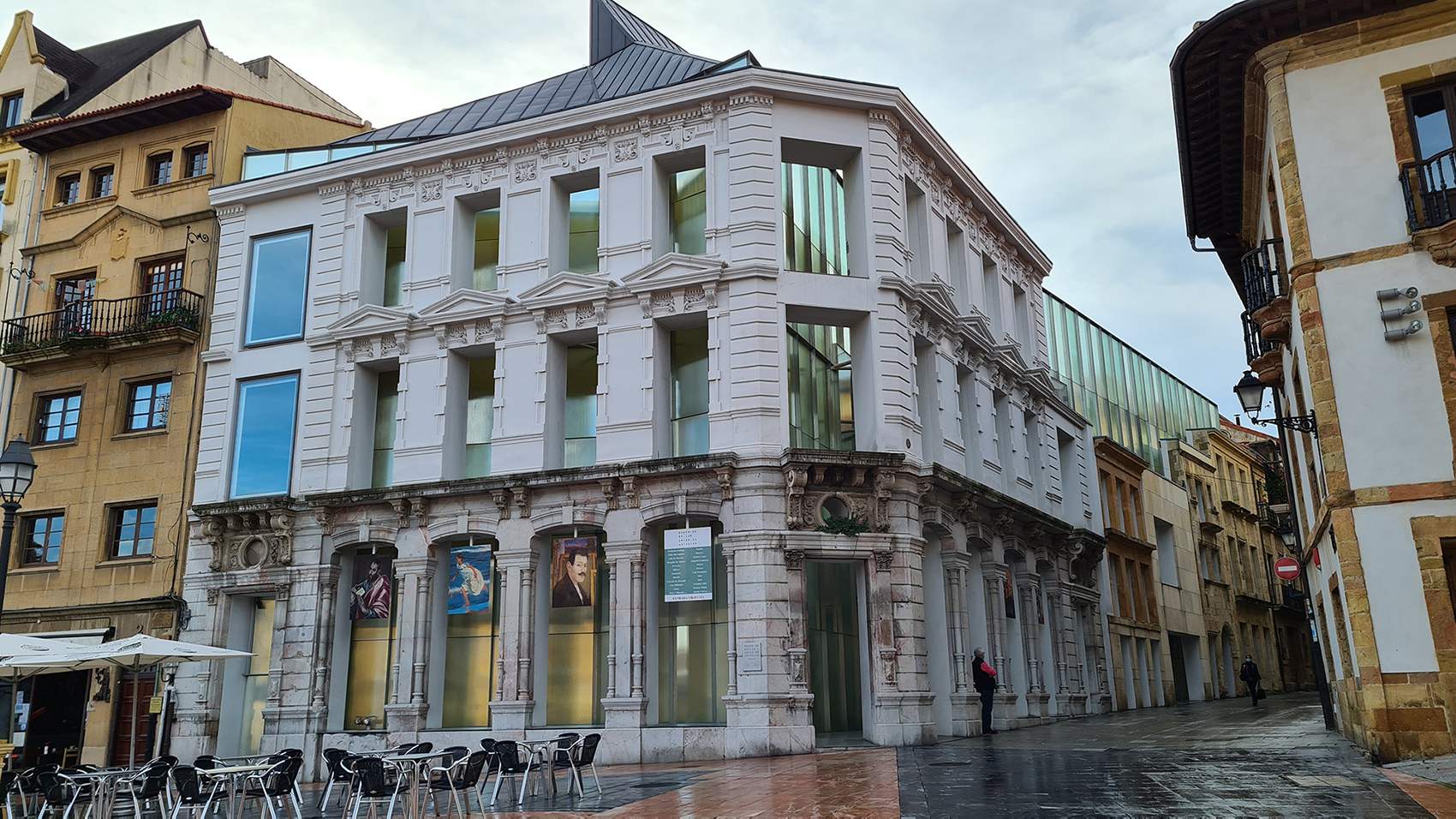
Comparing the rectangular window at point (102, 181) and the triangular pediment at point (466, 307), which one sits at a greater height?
the rectangular window at point (102, 181)

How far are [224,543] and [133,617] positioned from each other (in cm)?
306

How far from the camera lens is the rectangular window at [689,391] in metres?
23.6

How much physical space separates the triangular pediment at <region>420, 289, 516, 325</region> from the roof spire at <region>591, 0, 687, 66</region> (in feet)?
29.8

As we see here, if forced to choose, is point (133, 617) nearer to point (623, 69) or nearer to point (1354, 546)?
point (623, 69)

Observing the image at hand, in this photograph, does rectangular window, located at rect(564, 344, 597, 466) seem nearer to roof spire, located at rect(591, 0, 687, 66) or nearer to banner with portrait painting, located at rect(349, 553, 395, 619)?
banner with portrait painting, located at rect(349, 553, 395, 619)

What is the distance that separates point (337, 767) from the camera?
13.2 meters

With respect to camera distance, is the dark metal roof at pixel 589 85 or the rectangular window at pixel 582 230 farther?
the dark metal roof at pixel 589 85

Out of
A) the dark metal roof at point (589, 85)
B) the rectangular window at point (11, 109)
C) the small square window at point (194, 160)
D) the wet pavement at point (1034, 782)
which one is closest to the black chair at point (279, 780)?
the wet pavement at point (1034, 782)

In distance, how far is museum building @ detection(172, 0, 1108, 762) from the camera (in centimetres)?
2197

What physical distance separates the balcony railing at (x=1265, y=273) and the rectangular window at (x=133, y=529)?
24817mm

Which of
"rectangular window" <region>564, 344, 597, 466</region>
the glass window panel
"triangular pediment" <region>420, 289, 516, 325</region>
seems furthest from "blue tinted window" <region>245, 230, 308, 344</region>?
"rectangular window" <region>564, 344, 597, 466</region>

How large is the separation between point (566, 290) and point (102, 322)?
1392 cm

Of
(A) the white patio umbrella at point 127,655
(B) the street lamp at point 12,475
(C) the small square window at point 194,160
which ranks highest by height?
(C) the small square window at point 194,160

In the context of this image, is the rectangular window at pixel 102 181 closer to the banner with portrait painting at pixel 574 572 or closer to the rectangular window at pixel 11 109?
the rectangular window at pixel 11 109
